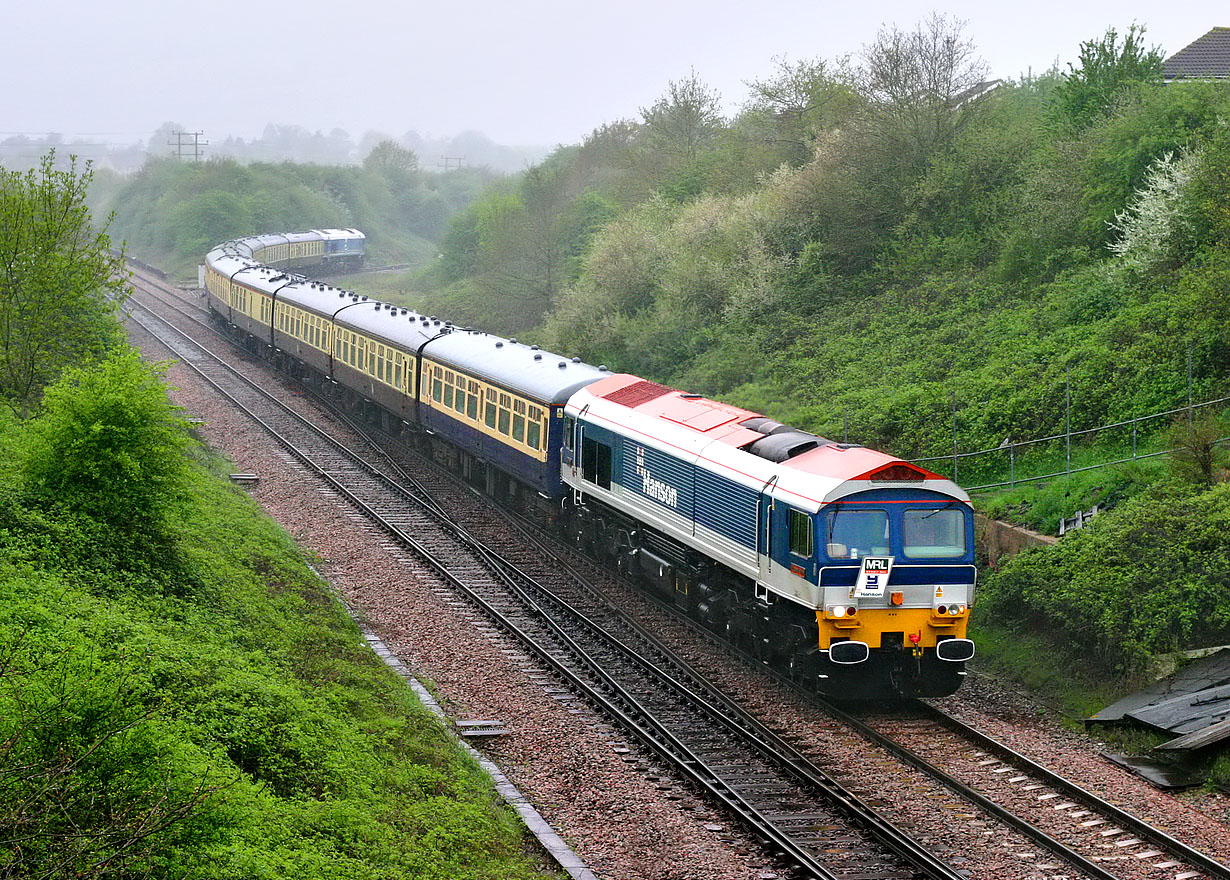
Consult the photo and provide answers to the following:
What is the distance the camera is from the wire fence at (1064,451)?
2141 cm

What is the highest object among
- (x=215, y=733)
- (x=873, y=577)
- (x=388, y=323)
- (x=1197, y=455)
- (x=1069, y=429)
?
(x=388, y=323)

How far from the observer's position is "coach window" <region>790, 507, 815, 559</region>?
16.1 meters

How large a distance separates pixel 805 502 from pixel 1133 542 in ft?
18.0

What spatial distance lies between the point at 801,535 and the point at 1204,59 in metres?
33.2

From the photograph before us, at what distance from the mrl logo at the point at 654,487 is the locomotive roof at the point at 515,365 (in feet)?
12.3

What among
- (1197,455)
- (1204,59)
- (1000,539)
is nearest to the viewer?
(1197,455)

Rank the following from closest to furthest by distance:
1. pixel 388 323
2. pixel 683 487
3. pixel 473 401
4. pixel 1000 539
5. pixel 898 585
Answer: pixel 898 585 < pixel 683 487 < pixel 1000 539 < pixel 473 401 < pixel 388 323

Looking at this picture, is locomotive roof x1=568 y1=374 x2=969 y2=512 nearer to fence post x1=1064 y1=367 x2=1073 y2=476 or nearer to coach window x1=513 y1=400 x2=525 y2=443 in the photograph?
coach window x1=513 y1=400 x2=525 y2=443

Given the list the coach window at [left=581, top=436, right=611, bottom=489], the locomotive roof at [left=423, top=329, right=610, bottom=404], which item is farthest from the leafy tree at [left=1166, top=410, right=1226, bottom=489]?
the locomotive roof at [left=423, top=329, right=610, bottom=404]

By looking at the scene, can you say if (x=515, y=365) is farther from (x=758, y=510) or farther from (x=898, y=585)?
(x=898, y=585)

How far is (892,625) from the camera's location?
16.2 m

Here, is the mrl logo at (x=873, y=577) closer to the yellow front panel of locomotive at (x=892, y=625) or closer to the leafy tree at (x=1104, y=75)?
the yellow front panel of locomotive at (x=892, y=625)

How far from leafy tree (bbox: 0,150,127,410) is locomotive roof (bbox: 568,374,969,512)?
9.43 metres

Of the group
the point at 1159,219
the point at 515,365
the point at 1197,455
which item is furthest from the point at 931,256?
the point at 1197,455
